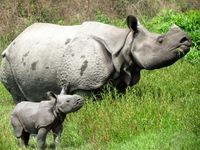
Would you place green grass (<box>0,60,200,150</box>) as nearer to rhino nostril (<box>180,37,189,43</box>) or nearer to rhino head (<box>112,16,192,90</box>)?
rhino head (<box>112,16,192,90</box>)

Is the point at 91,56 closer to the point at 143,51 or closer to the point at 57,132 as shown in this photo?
the point at 143,51

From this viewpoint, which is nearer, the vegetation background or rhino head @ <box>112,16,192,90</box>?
the vegetation background

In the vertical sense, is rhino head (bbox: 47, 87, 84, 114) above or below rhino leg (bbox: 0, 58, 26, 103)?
above

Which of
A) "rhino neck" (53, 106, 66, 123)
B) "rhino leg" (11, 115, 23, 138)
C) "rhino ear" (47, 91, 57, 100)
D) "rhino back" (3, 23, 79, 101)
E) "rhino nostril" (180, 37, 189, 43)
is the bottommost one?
"rhino back" (3, 23, 79, 101)

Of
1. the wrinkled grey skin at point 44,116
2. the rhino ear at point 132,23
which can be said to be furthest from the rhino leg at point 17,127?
the rhino ear at point 132,23

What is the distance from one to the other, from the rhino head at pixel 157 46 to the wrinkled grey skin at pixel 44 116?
198cm

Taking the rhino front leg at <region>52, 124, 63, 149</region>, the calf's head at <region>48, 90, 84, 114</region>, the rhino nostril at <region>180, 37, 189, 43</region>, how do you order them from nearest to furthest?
the calf's head at <region>48, 90, 84, 114</region> < the rhino front leg at <region>52, 124, 63, 149</region> < the rhino nostril at <region>180, 37, 189, 43</region>

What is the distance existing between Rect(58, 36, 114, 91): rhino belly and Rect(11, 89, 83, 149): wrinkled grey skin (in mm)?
1633

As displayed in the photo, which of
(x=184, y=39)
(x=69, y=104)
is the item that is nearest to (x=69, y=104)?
(x=69, y=104)

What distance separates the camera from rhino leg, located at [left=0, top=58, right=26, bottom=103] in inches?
395

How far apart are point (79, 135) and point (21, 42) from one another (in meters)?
2.78

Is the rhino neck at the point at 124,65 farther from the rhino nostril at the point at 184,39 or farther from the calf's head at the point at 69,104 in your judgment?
the calf's head at the point at 69,104

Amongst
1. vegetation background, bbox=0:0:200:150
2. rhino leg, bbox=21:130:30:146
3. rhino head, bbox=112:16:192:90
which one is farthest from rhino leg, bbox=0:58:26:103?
rhino leg, bbox=21:130:30:146

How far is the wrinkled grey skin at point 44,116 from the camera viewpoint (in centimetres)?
692
